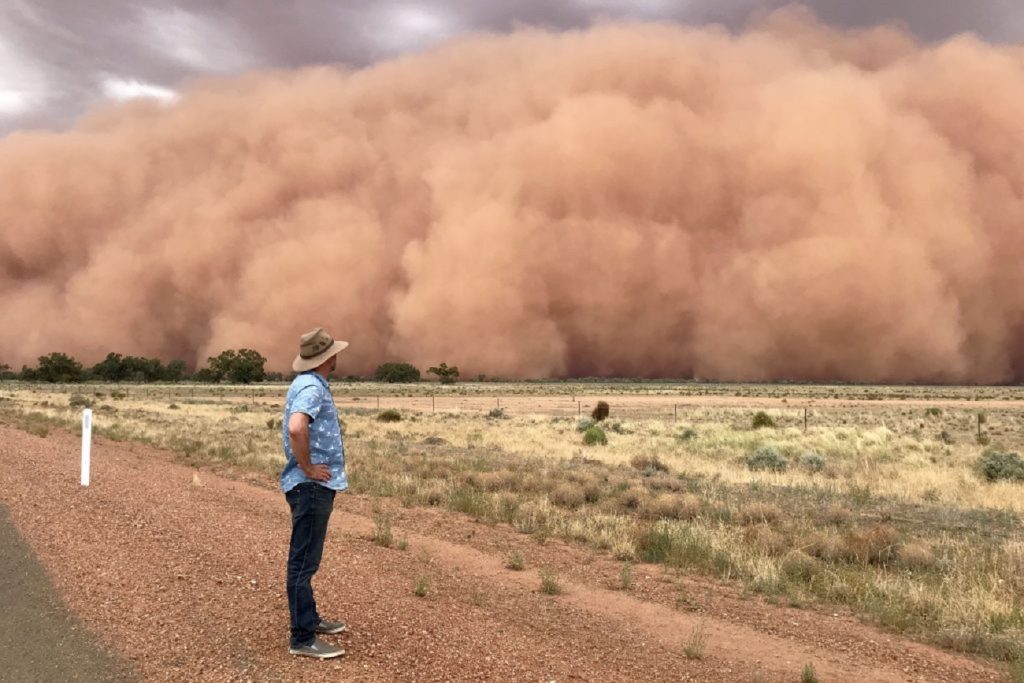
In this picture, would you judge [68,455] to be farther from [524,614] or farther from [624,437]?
[624,437]

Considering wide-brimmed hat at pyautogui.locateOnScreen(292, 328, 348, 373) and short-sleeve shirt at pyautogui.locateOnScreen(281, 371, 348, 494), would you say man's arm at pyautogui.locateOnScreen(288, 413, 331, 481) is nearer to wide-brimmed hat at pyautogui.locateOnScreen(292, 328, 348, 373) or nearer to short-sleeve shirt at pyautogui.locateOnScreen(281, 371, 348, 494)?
short-sleeve shirt at pyautogui.locateOnScreen(281, 371, 348, 494)

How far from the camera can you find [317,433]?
4523 mm

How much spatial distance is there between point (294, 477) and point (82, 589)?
2496mm

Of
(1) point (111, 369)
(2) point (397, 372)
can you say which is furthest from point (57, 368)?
(2) point (397, 372)

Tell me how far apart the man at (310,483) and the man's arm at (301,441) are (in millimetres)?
16

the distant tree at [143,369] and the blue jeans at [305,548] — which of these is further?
the distant tree at [143,369]

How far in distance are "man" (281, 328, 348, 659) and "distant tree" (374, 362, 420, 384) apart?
314 feet

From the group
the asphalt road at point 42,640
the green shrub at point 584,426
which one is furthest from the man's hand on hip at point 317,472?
the green shrub at point 584,426

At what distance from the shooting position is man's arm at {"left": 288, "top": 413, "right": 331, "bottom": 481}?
14.1 ft

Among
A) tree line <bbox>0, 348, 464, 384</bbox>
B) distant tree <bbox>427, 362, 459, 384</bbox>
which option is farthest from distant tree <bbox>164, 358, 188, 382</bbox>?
distant tree <bbox>427, 362, 459, 384</bbox>

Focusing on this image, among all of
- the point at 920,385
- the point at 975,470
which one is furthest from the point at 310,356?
the point at 920,385

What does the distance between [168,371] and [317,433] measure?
100 meters

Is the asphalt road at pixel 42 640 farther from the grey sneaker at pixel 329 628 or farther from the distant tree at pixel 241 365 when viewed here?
the distant tree at pixel 241 365

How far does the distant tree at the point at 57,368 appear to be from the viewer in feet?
262
